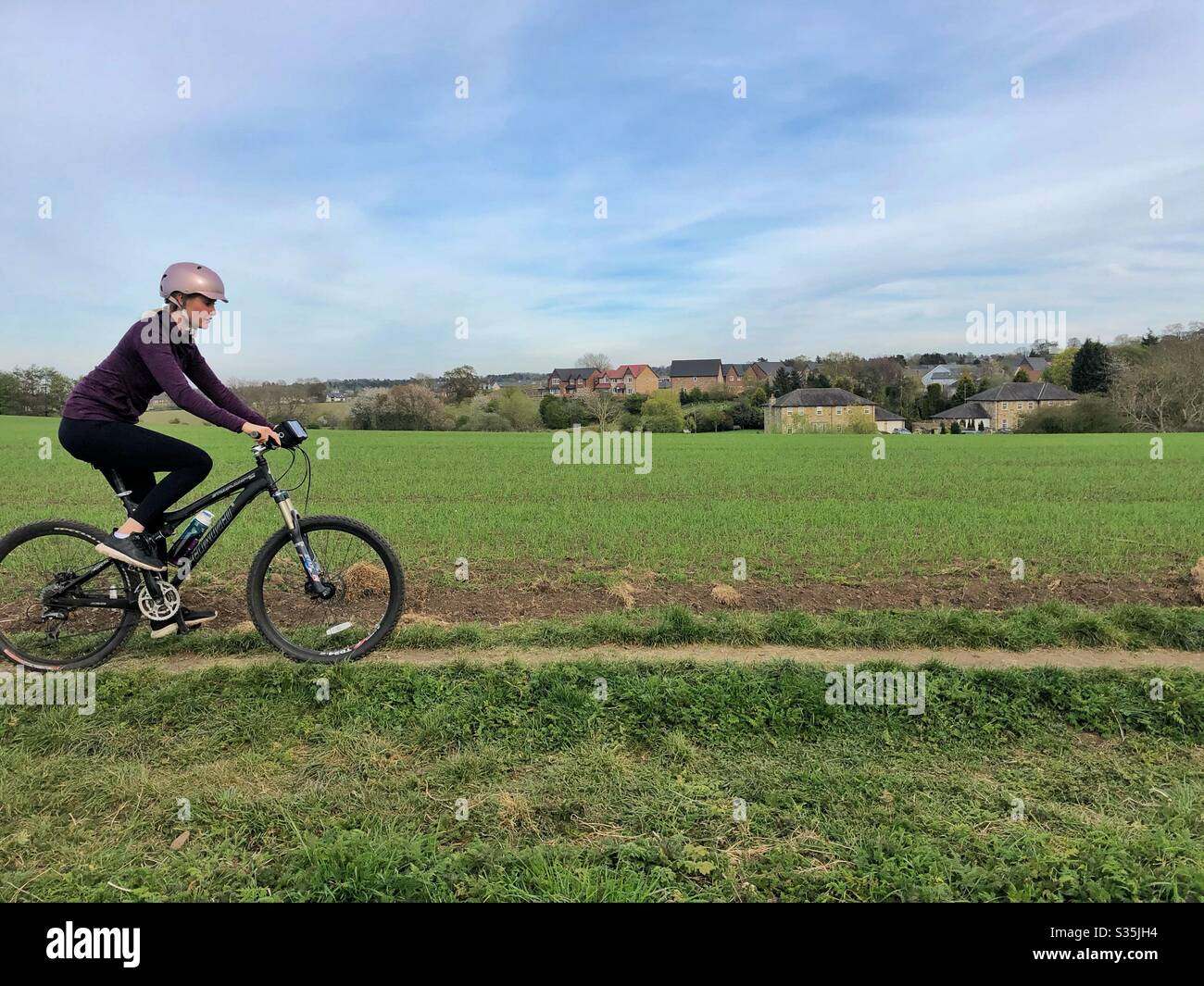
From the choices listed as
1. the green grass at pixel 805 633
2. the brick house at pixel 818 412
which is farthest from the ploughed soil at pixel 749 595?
the brick house at pixel 818 412

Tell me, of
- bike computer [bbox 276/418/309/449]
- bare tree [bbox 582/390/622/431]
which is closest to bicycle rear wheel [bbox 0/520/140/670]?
bike computer [bbox 276/418/309/449]

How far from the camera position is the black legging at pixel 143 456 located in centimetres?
520

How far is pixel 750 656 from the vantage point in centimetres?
574

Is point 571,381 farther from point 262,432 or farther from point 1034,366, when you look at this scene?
point 262,432

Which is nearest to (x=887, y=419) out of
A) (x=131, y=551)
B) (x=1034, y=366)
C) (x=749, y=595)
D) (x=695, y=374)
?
(x=695, y=374)

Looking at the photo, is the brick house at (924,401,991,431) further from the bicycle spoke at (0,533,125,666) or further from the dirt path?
the bicycle spoke at (0,533,125,666)

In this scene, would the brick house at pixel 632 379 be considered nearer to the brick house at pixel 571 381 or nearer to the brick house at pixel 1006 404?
the brick house at pixel 571 381

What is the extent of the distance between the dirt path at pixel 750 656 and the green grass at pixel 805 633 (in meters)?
0.11

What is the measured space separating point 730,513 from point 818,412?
231 ft

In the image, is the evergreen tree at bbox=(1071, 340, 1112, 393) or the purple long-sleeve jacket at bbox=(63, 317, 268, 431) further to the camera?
the evergreen tree at bbox=(1071, 340, 1112, 393)

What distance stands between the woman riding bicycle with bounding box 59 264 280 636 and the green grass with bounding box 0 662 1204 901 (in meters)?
1.17

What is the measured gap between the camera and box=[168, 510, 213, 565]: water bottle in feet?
17.9
